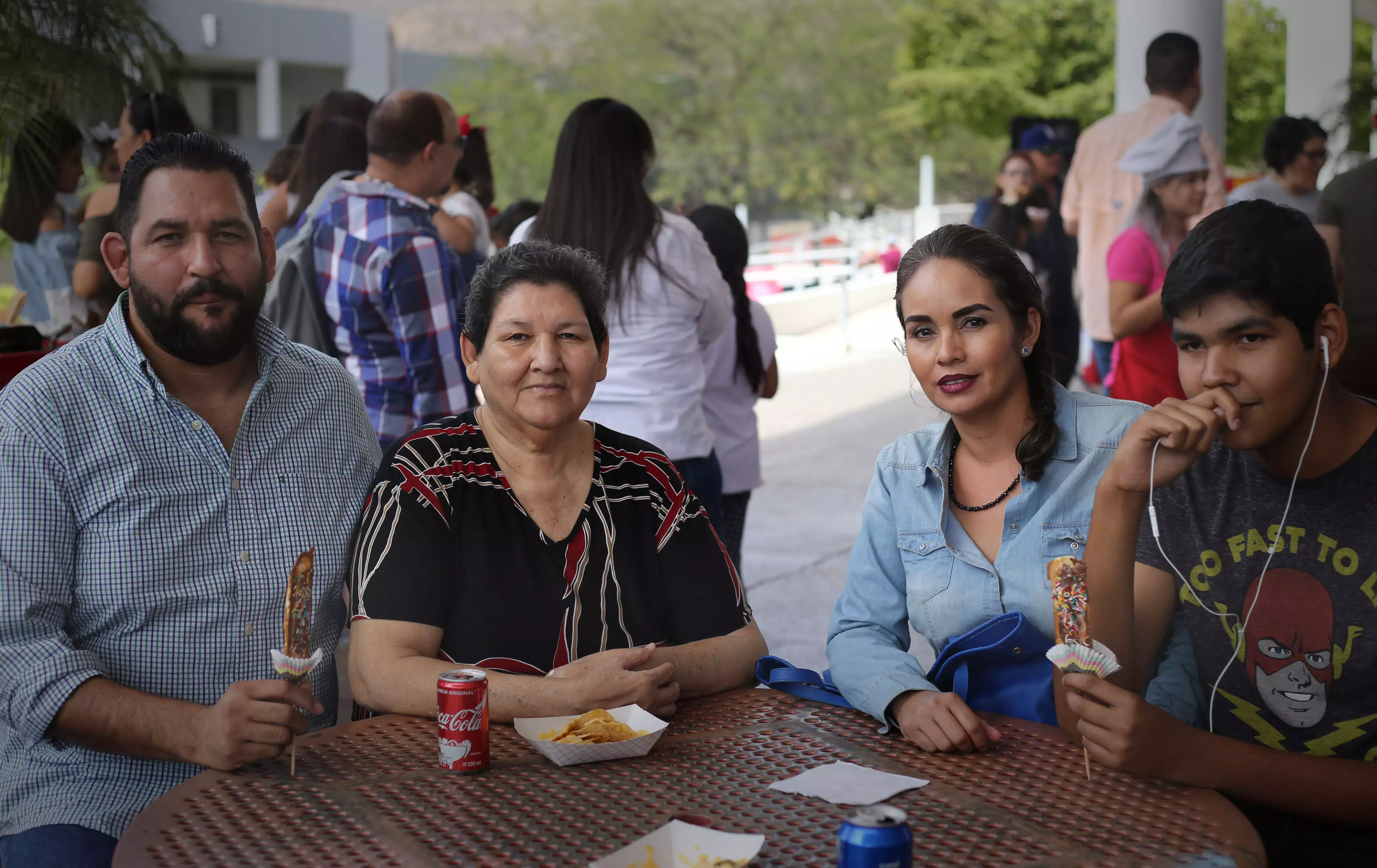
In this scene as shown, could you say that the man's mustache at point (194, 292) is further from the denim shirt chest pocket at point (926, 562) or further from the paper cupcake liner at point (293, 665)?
the denim shirt chest pocket at point (926, 562)

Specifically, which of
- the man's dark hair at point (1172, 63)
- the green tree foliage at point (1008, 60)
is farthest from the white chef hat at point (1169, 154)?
the green tree foliage at point (1008, 60)

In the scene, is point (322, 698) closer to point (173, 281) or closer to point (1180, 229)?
point (173, 281)

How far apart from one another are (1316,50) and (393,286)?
11.6m

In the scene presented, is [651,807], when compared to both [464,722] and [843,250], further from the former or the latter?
[843,250]

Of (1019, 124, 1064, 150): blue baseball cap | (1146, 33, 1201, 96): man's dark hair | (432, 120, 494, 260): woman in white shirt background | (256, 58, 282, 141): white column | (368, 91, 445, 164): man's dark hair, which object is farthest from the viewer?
(256, 58, 282, 141): white column

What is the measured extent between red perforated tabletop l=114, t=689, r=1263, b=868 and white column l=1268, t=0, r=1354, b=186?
11.8m

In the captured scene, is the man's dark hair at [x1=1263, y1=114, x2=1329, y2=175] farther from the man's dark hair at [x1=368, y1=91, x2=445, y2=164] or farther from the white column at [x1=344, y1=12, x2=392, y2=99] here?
the white column at [x1=344, y1=12, x2=392, y2=99]

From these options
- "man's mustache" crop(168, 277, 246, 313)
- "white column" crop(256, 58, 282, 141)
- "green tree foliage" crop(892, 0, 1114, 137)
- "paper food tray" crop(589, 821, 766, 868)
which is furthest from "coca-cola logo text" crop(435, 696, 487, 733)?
"white column" crop(256, 58, 282, 141)

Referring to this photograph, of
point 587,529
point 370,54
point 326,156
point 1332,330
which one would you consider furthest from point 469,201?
point 370,54

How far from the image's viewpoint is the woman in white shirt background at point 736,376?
4613mm

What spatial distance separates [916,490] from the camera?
8.23 feet

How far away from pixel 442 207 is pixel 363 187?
174 centimetres

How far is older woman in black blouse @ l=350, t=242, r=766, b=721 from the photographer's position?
2.38 meters

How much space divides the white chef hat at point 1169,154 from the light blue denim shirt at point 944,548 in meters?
2.75
